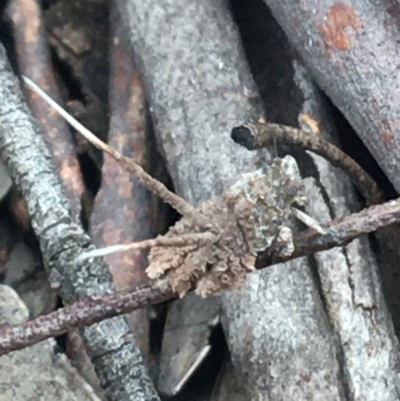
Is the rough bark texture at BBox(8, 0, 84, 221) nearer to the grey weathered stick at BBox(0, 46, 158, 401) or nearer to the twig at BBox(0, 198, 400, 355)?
the grey weathered stick at BBox(0, 46, 158, 401)

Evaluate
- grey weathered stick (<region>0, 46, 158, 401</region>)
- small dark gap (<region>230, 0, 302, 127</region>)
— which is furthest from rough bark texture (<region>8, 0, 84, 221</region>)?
small dark gap (<region>230, 0, 302, 127</region>)

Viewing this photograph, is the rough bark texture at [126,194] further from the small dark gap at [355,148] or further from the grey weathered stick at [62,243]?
the small dark gap at [355,148]

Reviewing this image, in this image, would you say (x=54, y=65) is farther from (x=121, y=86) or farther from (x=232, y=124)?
(x=232, y=124)

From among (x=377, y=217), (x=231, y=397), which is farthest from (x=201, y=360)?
(x=377, y=217)

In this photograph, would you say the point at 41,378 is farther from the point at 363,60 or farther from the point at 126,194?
the point at 363,60

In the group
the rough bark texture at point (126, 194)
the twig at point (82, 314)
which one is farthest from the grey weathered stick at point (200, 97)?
the twig at point (82, 314)

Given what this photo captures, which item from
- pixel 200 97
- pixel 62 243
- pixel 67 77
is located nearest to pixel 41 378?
pixel 62 243
